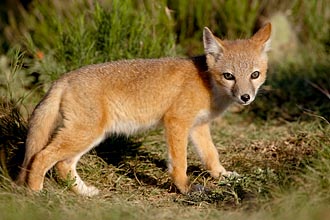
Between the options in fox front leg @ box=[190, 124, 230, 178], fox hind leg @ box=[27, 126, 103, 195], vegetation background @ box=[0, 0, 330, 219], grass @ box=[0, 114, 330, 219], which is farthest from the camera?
fox front leg @ box=[190, 124, 230, 178]

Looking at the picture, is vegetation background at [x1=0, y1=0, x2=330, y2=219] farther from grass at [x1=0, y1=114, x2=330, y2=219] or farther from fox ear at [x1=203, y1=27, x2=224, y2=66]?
fox ear at [x1=203, y1=27, x2=224, y2=66]

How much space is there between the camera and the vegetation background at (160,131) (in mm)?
4691

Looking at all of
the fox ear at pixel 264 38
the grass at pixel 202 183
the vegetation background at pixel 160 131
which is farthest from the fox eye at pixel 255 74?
the grass at pixel 202 183

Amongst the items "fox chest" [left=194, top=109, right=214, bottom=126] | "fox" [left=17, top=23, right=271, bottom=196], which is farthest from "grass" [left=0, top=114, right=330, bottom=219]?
"fox chest" [left=194, top=109, right=214, bottom=126]

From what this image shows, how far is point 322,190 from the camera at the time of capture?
4.55 m

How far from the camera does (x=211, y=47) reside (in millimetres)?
5805

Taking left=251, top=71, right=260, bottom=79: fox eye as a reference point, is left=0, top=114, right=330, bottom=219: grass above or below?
below

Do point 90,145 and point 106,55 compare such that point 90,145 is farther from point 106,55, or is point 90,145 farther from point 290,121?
point 290,121

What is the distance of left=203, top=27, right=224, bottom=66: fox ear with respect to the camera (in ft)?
18.9

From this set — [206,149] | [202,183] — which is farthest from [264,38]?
[202,183]

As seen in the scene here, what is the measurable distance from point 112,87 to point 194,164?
1.34 meters

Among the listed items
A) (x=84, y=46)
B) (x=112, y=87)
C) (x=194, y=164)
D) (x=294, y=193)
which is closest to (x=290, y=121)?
(x=194, y=164)

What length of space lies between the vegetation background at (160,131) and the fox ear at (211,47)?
0.98 meters

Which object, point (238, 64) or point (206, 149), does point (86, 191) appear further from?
point (238, 64)
